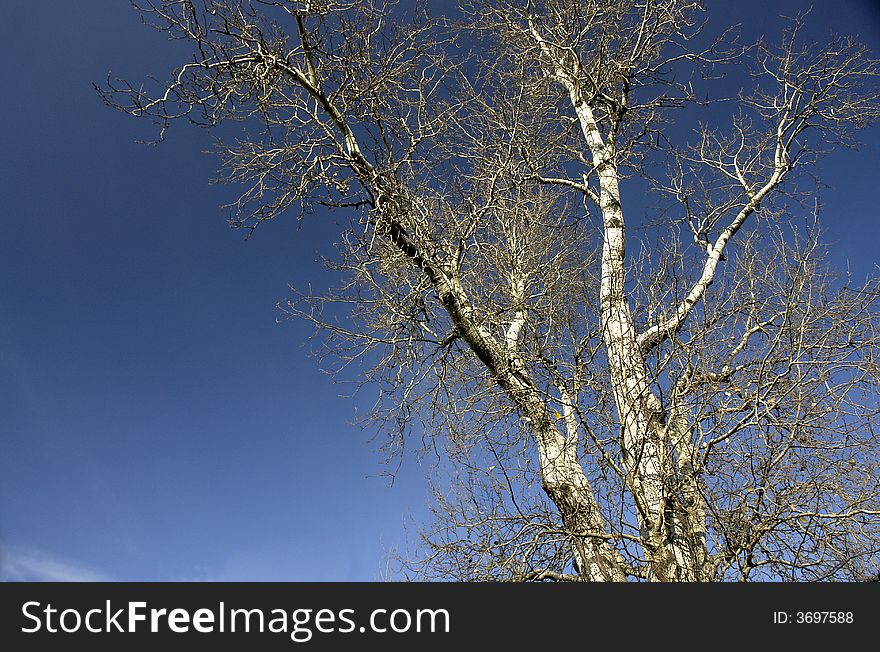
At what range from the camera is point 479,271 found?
21.8 ft

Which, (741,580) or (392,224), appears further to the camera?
(392,224)

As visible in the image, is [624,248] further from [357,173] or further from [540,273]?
[357,173]

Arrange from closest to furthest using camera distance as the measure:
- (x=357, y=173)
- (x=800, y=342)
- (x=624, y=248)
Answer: (x=800, y=342)
(x=357, y=173)
(x=624, y=248)

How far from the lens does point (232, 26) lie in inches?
187

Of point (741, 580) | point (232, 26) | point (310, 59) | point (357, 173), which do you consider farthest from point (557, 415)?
point (232, 26)

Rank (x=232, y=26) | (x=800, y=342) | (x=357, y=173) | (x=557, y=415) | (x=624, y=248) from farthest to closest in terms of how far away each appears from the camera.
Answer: (x=624, y=248) < (x=357, y=173) < (x=232, y=26) < (x=557, y=415) < (x=800, y=342)

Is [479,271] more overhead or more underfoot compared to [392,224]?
more overhead

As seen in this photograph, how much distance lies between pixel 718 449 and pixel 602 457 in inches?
24.3

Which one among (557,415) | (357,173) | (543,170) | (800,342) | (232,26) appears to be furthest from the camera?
(543,170)
